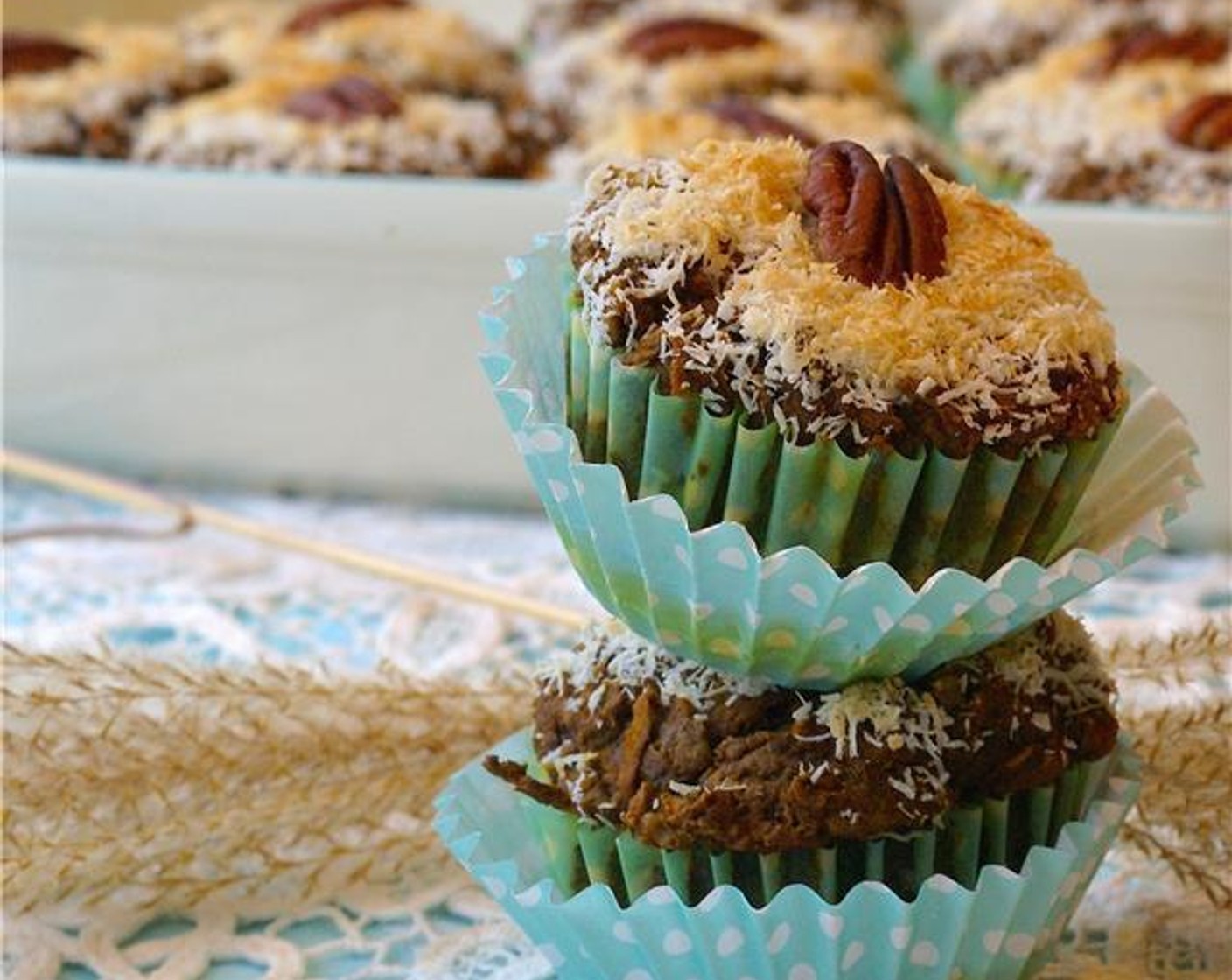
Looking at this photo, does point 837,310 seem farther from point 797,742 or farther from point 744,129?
point 744,129

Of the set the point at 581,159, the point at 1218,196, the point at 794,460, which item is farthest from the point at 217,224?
the point at 794,460

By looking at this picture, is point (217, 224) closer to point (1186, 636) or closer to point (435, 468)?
point (435, 468)

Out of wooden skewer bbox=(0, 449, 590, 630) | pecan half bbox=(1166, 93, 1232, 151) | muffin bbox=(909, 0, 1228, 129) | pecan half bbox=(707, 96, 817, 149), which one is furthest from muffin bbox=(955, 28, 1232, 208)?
wooden skewer bbox=(0, 449, 590, 630)

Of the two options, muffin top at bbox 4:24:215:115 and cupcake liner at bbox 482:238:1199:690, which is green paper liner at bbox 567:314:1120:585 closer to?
cupcake liner at bbox 482:238:1199:690

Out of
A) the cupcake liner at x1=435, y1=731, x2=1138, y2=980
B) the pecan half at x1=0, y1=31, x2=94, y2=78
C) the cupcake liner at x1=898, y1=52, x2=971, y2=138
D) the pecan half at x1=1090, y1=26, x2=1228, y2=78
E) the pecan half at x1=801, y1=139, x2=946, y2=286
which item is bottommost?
the cupcake liner at x1=435, y1=731, x2=1138, y2=980

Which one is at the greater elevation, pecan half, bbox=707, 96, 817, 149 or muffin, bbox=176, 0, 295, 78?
pecan half, bbox=707, 96, 817, 149

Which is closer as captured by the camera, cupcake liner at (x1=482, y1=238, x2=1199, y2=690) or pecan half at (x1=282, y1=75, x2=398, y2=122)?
cupcake liner at (x1=482, y1=238, x2=1199, y2=690)
